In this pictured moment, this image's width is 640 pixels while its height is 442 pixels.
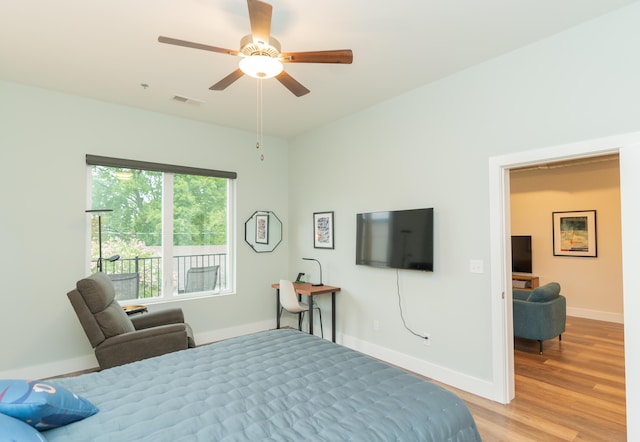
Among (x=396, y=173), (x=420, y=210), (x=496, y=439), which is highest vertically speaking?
(x=396, y=173)

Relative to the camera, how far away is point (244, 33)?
2.66m

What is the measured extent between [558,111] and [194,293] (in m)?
4.47

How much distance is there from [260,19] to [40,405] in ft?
6.93

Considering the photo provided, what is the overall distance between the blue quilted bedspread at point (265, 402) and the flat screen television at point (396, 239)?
154cm

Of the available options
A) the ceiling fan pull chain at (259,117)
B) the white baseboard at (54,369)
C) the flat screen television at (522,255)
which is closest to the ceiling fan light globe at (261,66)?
the ceiling fan pull chain at (259,117)

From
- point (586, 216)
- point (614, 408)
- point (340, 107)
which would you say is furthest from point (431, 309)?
point (586, 216)

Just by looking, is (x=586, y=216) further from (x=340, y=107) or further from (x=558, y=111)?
(x=340, y=107)

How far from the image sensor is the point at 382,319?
4.03 metres

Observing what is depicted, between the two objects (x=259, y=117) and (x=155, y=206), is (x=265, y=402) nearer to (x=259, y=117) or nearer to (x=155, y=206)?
(x=155, y=206)

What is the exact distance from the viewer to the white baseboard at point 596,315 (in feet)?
18.4

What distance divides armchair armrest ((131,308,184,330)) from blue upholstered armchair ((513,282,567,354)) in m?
4.09

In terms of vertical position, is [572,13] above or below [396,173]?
above

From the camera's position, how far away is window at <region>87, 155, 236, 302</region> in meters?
4.10

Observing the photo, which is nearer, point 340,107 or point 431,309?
point 431,309
